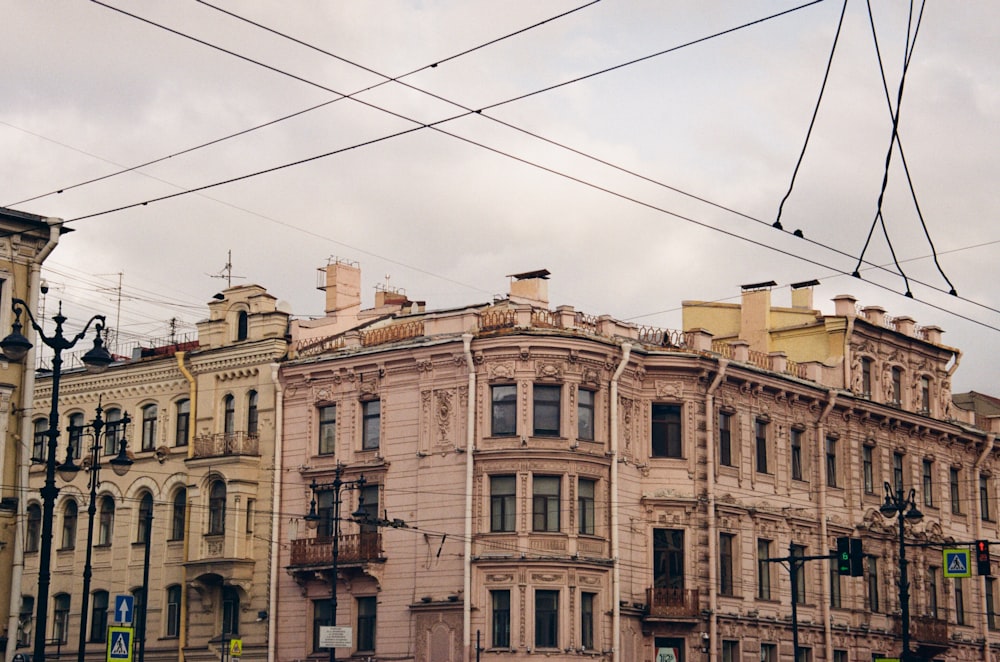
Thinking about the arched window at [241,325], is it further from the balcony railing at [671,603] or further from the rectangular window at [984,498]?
the rectangular window at [984,498]

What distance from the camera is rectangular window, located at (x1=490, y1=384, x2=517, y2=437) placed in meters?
48.3

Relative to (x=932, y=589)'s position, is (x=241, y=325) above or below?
above

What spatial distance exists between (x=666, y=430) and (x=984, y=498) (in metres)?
20.6

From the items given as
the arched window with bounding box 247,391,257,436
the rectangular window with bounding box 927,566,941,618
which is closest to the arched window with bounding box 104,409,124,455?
the arched window with bounding box 247,391,257,436

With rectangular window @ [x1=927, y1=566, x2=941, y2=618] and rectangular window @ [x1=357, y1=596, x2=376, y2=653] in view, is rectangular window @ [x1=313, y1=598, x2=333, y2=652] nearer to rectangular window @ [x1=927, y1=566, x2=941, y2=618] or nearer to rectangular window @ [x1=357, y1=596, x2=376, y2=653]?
rectangular window @ [x1=357, y1=596, x2=376, y2=653]

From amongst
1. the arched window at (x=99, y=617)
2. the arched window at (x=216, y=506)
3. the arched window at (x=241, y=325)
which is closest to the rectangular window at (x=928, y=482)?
the arched window at (x=241, y=325)

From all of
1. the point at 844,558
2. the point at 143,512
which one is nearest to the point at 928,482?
the point at 844,558

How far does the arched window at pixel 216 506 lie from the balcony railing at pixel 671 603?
582 inches

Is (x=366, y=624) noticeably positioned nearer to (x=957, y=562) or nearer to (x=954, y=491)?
(x=957, y=562)

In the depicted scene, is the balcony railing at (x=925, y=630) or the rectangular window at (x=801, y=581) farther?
the balcony railing at (x=925, y=630)

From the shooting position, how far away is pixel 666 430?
168 ft

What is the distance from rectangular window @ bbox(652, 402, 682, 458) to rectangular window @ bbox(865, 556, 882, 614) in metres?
11.0

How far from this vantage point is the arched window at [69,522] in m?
58.3

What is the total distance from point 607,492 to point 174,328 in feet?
68.6
